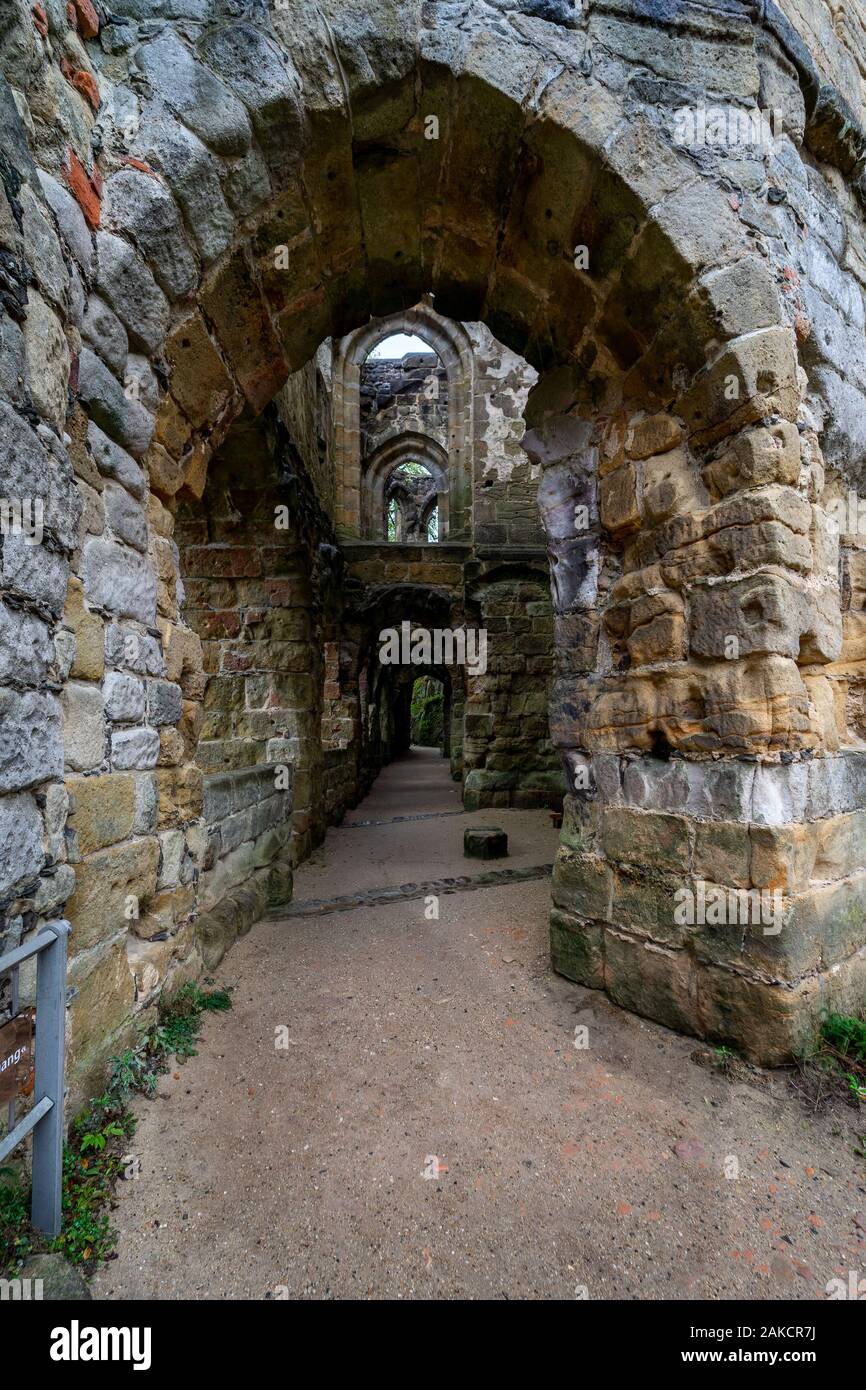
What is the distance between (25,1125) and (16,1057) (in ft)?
0.41

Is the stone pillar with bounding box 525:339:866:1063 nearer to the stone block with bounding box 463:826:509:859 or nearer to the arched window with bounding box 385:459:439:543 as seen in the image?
the stone block with bounding box 463:826:509:859

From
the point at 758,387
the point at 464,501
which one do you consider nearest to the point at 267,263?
the point at 758,387

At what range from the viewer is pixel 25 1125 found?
1.12 m

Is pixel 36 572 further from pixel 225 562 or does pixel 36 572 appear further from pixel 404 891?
pixel 225 562

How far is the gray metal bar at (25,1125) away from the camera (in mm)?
1040

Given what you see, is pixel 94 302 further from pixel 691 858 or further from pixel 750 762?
pixel 691 858

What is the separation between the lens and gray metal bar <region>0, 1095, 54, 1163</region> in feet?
3.41

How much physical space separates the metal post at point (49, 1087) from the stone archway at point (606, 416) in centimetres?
23

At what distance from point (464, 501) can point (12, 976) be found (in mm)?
9023

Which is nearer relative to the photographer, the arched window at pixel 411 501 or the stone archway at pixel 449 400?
the stone archway at pixel 449 400

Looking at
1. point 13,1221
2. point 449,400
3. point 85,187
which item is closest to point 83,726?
point 13,1221

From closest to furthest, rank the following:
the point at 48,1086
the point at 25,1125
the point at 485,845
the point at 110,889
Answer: the point at 25,1125 → the point at 48,1086 → the point at 110,889 → the point at 485,845

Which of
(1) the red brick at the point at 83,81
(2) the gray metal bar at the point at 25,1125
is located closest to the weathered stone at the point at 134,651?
(2) the gray metal bar at the point at 25,1125

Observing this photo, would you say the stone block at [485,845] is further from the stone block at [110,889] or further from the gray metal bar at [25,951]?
the gray metal bar at [25,951]
